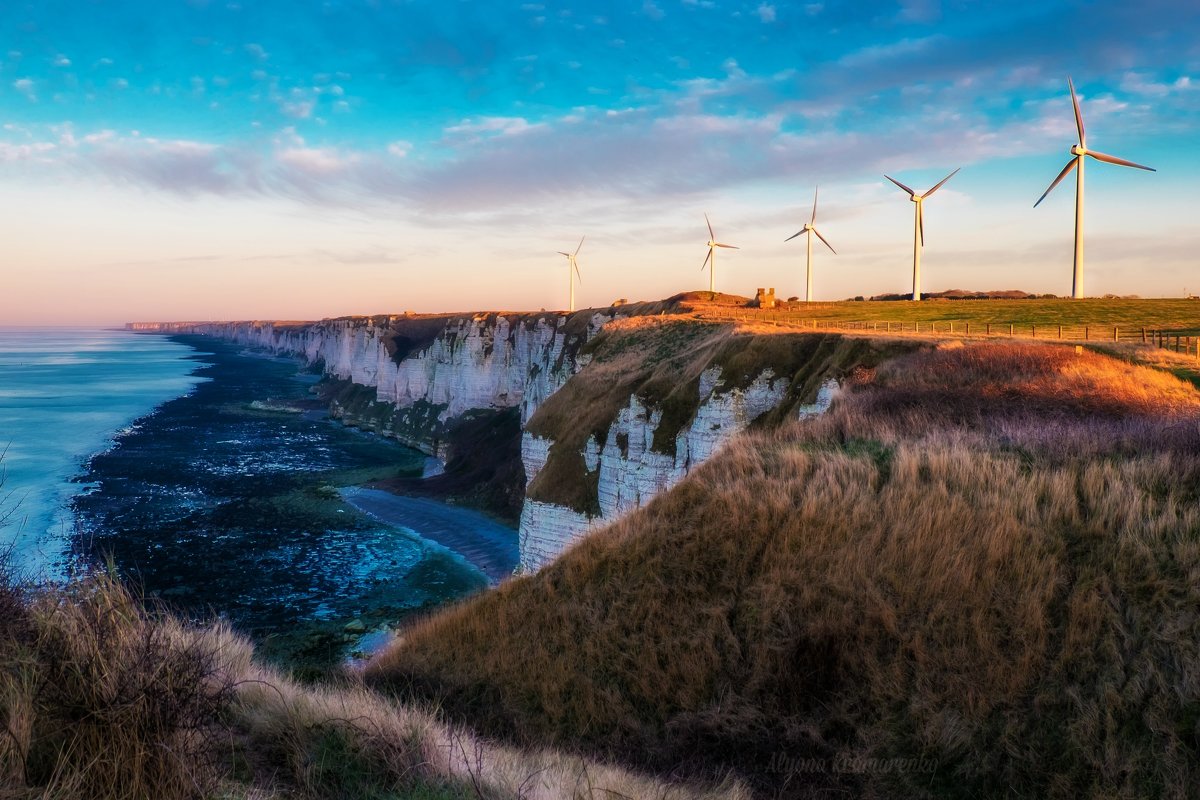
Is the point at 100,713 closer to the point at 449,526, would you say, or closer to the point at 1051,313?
the point at 449,526

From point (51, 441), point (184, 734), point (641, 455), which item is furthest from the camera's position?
point (51, 441)

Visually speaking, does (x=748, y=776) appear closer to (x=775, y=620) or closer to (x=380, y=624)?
(x=775, y=620)

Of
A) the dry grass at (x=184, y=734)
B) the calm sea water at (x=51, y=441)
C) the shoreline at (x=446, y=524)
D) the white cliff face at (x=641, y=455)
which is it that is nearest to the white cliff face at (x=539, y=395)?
the white cliff face at (x=641, y=455)

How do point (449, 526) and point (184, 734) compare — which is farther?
point (449, 526)

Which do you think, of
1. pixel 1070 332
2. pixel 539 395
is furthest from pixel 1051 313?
pixel 539 395

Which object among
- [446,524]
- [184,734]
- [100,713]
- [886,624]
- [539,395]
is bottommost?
[446,524]

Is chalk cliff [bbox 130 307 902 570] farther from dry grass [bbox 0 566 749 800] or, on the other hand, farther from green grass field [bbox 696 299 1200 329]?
green grass field [bbox 696 299 1200 329]
